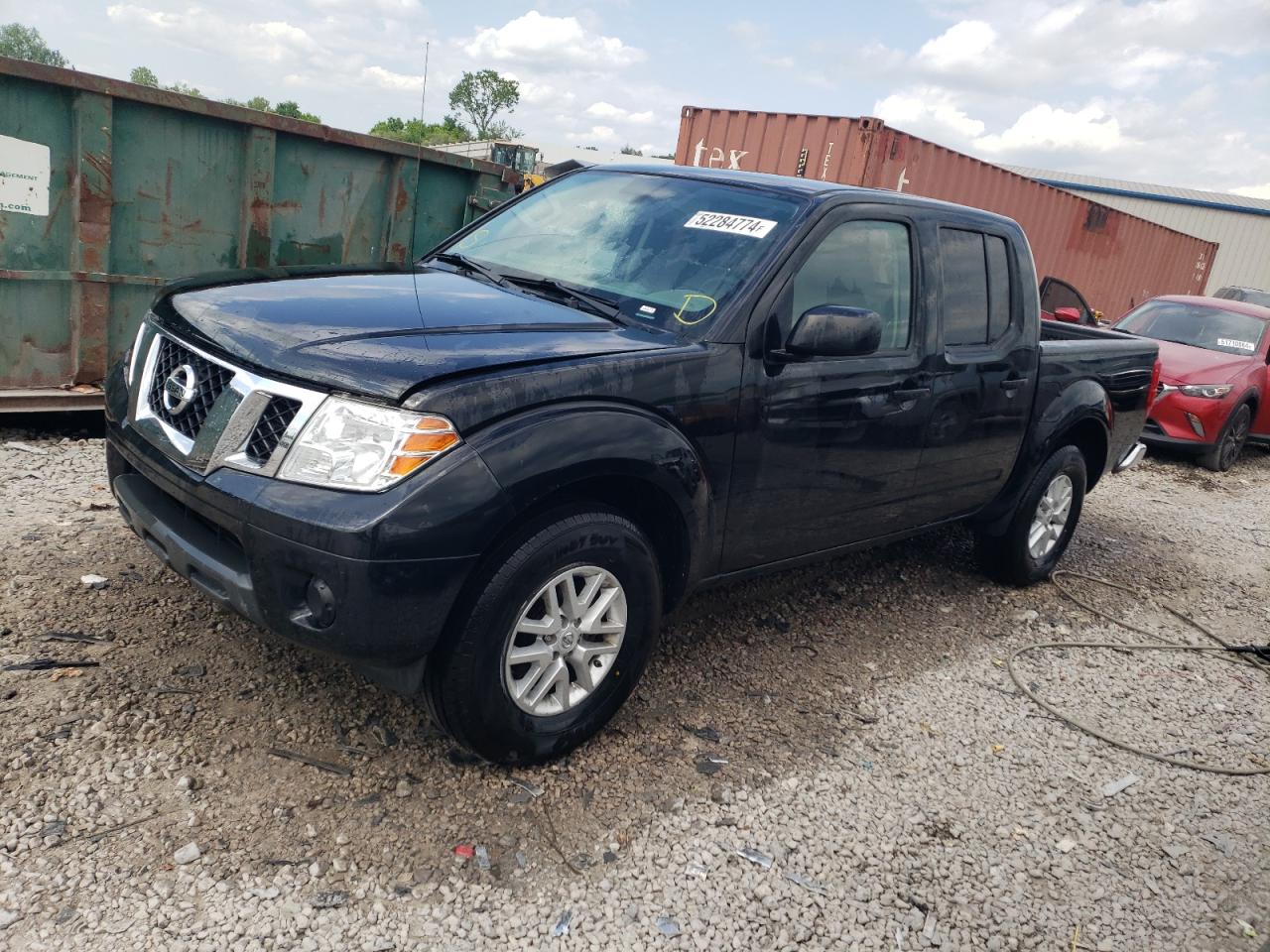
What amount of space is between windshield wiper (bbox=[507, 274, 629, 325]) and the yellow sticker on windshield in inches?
6.9

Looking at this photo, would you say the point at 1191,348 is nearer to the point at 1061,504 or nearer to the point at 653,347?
the point at 1061,504

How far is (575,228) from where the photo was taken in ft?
12.5

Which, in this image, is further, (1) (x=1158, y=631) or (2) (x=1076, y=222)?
(2) (x=1076, y=222)

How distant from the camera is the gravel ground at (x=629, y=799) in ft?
8.04

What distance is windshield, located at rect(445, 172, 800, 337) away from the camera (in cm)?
332

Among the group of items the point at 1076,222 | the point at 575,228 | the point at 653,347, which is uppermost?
the point at 1076,222

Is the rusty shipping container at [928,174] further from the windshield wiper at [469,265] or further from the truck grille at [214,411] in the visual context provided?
the truck grille at [214,411]

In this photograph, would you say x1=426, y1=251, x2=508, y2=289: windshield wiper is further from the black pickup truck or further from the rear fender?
the rear fender

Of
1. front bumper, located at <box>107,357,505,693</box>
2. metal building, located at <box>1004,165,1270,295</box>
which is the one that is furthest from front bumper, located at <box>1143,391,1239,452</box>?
metal building, located at <box>1004,165,1270,295</box>

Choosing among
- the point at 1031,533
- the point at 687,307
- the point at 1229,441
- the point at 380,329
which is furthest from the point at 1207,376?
the point at 380,329

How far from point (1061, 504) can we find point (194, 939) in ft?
15.0

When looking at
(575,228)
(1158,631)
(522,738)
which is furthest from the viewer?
(1158,631)

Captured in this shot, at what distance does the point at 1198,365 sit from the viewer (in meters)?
9.44

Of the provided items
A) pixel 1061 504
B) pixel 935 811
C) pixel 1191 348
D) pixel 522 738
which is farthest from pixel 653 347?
pixel 1191 348
